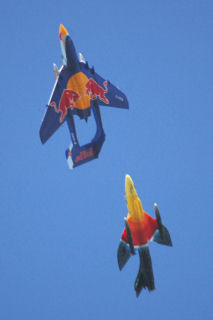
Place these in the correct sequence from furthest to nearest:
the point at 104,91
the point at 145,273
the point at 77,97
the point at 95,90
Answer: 1. the point at 104,91
2. the point at 95,90
3. the point at 77,97
4. the point at 145,273

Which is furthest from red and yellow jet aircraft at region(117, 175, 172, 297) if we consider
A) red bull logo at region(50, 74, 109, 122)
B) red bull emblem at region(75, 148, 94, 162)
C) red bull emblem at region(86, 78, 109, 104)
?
red bull emblem at region(86, 78, 109, 104)

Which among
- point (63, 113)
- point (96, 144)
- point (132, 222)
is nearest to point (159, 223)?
point (132, 222)

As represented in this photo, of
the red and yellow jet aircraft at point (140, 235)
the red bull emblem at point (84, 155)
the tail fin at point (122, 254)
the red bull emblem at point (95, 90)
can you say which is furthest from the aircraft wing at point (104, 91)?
the tail fin at point (122, 254)

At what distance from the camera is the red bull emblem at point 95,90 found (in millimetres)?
23297

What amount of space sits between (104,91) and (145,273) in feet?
21.6

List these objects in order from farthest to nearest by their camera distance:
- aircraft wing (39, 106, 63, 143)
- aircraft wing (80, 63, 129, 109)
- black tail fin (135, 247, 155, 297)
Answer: aircraft wing (80, 63, 129, 109) → black tail fin (135, 247, 155, 297) → aircraft wing (39, 106, 63, 143)

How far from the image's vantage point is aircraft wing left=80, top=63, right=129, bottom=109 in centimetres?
2328

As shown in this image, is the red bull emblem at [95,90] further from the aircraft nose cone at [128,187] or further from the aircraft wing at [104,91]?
the aircraft nose cone at [128,187]

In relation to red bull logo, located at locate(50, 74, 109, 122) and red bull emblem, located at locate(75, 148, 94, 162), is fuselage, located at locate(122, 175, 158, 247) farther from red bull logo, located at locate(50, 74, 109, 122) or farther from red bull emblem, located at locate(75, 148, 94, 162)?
red bull logo, located at locate(50, 74, 109, 122)

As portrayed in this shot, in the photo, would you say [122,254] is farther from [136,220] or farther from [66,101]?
[66,101]

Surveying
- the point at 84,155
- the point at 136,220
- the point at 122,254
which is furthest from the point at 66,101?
the point at 122,254

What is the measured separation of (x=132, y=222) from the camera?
2264 centimetres

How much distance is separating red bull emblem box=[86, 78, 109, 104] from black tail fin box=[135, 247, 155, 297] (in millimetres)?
5543

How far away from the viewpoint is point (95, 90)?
77.5 ft
